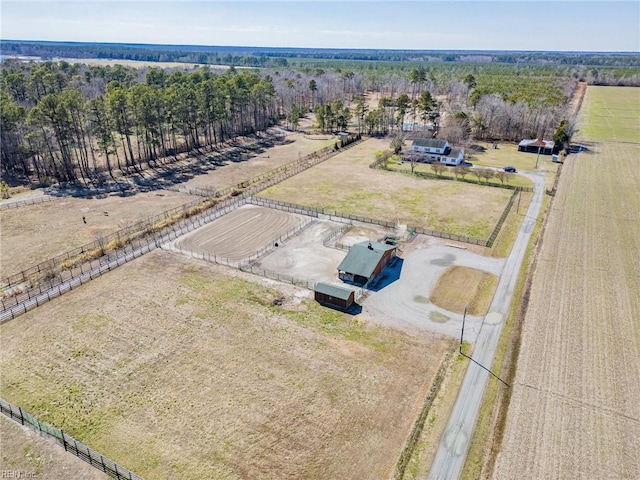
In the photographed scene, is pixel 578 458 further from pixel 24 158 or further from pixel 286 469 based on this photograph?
pixel 24 158

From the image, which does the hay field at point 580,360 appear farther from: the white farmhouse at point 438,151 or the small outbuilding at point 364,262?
the white farmhouse at point 438,151

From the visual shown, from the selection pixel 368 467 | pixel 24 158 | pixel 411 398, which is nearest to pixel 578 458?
pixel 411 398

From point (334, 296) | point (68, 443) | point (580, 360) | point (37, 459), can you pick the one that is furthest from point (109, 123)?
point (580, 360)

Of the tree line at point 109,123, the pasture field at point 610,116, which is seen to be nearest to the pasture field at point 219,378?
the tree line at point 109,123

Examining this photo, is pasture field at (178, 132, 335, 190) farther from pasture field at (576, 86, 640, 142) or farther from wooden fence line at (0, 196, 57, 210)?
pasture field at (576, 86, 640, 142)

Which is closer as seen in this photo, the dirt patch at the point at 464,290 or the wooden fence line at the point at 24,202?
the dirt patch at the point at 464,290

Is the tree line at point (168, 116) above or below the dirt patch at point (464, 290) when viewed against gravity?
above

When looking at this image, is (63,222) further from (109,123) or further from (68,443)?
(68,443)
